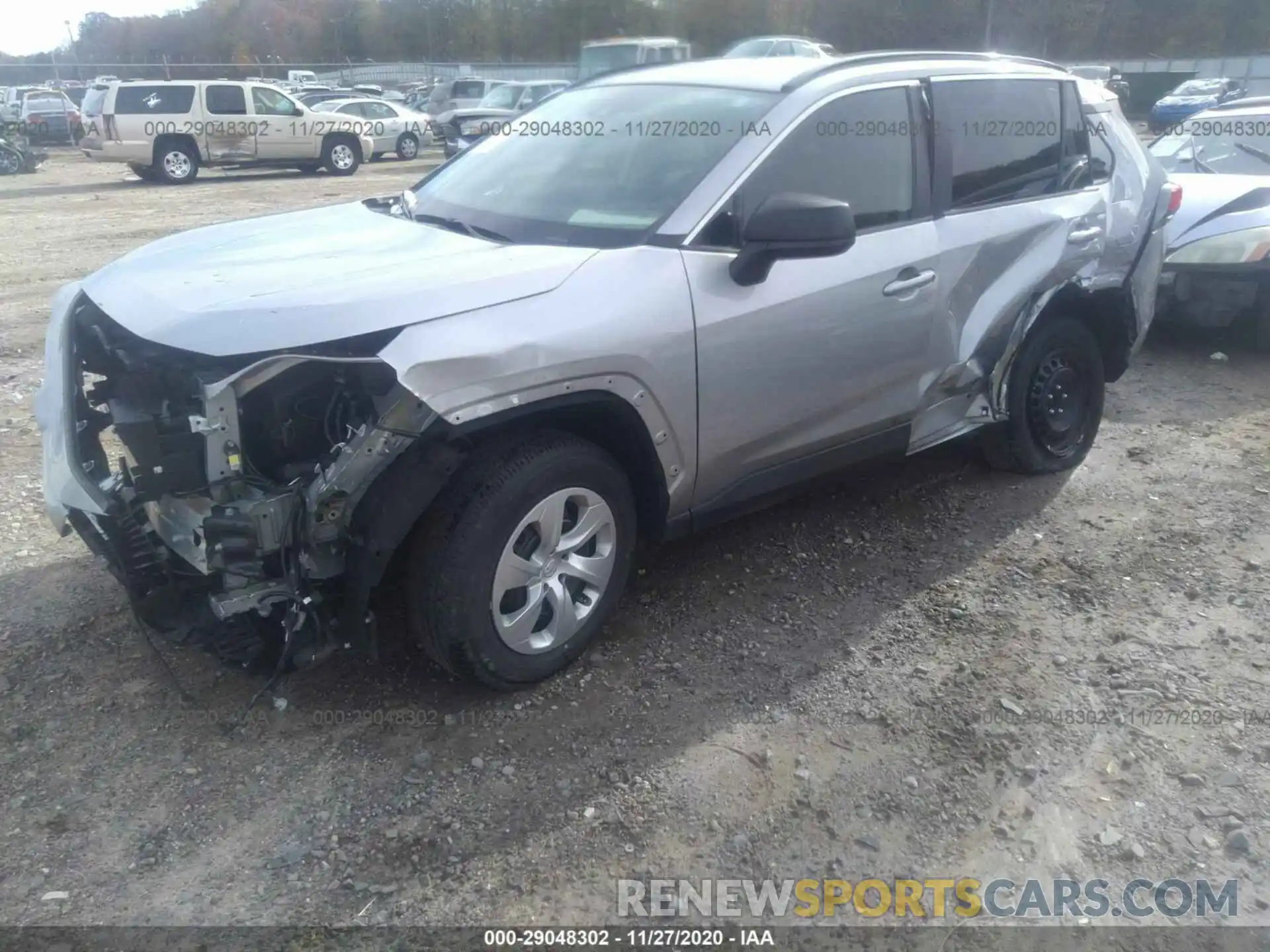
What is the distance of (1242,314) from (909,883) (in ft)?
19.2

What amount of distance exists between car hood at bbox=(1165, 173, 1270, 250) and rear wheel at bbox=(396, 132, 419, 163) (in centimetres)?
1951

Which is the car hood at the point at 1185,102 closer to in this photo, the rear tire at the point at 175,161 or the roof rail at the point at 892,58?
the rear tire at the point at 175,161

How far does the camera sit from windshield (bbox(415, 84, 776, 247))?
3.30m

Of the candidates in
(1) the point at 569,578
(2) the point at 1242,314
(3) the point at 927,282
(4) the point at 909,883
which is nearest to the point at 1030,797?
(4) the point at 909,883

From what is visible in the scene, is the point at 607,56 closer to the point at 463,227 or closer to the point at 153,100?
the point at 153,100

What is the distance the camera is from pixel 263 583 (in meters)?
2.71

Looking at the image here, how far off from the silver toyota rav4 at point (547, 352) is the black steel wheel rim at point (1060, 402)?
35cm

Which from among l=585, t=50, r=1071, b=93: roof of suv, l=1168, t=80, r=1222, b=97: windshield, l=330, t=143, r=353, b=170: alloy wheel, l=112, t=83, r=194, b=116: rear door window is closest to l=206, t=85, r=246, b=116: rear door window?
l=112, t=83, r=194, b=116: rear door window

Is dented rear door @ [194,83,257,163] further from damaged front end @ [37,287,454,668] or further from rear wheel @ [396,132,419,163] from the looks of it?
damaged front end @ [37,287,454,668]

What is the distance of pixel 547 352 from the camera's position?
9.09ft

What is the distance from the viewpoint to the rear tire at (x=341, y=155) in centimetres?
1912

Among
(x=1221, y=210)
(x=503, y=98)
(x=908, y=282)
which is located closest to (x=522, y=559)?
(x=908, y=282)

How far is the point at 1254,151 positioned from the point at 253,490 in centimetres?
791

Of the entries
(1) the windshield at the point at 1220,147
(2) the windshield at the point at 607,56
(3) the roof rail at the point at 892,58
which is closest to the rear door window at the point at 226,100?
(2) the windshield at the point at 607,56
